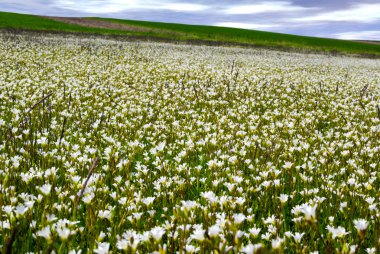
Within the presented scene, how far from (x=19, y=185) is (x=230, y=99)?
7.96 meters

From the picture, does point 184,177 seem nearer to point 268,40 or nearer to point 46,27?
point 46,27

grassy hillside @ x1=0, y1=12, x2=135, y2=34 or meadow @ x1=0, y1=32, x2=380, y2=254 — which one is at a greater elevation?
grassy hillside @ x1=0, y1=12, x2=135, y2=34

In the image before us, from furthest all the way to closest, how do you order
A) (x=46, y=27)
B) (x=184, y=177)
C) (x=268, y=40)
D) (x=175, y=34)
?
(x=268, y=40), (x=175, y=34), (x=46, y=27), (x=184, y=177)

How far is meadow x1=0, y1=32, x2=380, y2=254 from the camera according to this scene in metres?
3.31

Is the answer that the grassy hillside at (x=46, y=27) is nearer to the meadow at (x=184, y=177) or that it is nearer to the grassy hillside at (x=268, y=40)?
the grassy hillside at (x=268, y=40)

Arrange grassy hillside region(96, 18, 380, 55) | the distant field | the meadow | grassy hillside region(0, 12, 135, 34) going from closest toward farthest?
the meadow → grassy hillside region(0, 12, 135, 34) → the distant field → grassy hillside region(96, 18, 380, 55)

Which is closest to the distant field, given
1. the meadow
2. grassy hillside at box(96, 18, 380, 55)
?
grassy hillside at box(96, 18, 380, 55)

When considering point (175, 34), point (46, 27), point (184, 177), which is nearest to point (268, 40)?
point (175, 34)

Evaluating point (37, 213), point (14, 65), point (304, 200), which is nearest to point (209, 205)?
point (304, 200)

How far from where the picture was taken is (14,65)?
16219 mm

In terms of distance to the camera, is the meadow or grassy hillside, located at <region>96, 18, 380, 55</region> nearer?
the meadow

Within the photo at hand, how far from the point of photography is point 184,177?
5355 millimetres

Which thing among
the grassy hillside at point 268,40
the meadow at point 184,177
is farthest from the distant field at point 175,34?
the meadow at point 184,177

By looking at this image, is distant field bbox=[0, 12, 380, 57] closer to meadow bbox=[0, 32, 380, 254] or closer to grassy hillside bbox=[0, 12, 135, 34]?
grassy hillside bbox=[0, 12, 135, 34]
